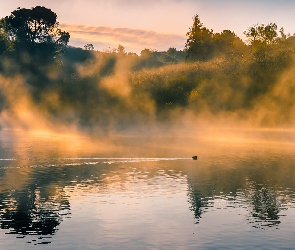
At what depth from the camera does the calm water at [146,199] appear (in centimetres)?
4072

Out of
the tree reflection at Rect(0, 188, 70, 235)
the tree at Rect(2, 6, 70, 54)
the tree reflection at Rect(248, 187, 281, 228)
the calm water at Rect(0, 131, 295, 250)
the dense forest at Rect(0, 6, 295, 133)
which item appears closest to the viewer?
the calm water at Rect(0, 131, 295, 250)

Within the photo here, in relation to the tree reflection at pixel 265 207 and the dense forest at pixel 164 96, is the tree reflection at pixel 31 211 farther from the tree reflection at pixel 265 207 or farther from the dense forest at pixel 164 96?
the dense forest at pixel 164 96

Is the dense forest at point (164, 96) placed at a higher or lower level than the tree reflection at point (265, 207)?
higher

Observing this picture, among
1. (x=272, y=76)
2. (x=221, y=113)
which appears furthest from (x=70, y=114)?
(x=272, y=76)

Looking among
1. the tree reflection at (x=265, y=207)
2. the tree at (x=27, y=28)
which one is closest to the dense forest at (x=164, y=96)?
the tree at (x=27, y=28)

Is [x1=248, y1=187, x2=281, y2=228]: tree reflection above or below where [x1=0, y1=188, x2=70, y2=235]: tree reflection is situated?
below

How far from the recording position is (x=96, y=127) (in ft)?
495

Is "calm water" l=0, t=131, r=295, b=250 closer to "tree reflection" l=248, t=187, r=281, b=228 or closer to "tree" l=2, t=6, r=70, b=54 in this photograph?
"tree reflection" l=248, t=187, r=281, b=228

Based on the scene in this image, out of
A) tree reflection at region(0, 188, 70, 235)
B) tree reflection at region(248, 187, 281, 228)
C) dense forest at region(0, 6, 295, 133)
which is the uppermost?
dense forest at region(0, 6, 295, 133)

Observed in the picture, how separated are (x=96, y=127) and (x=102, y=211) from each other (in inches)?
4029

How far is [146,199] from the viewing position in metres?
54.1

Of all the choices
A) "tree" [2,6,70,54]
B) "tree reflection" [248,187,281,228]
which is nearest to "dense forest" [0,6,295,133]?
"tree" [2,6,70,54]

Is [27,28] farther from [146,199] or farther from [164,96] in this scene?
[146,199]

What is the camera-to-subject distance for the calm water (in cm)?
4072
